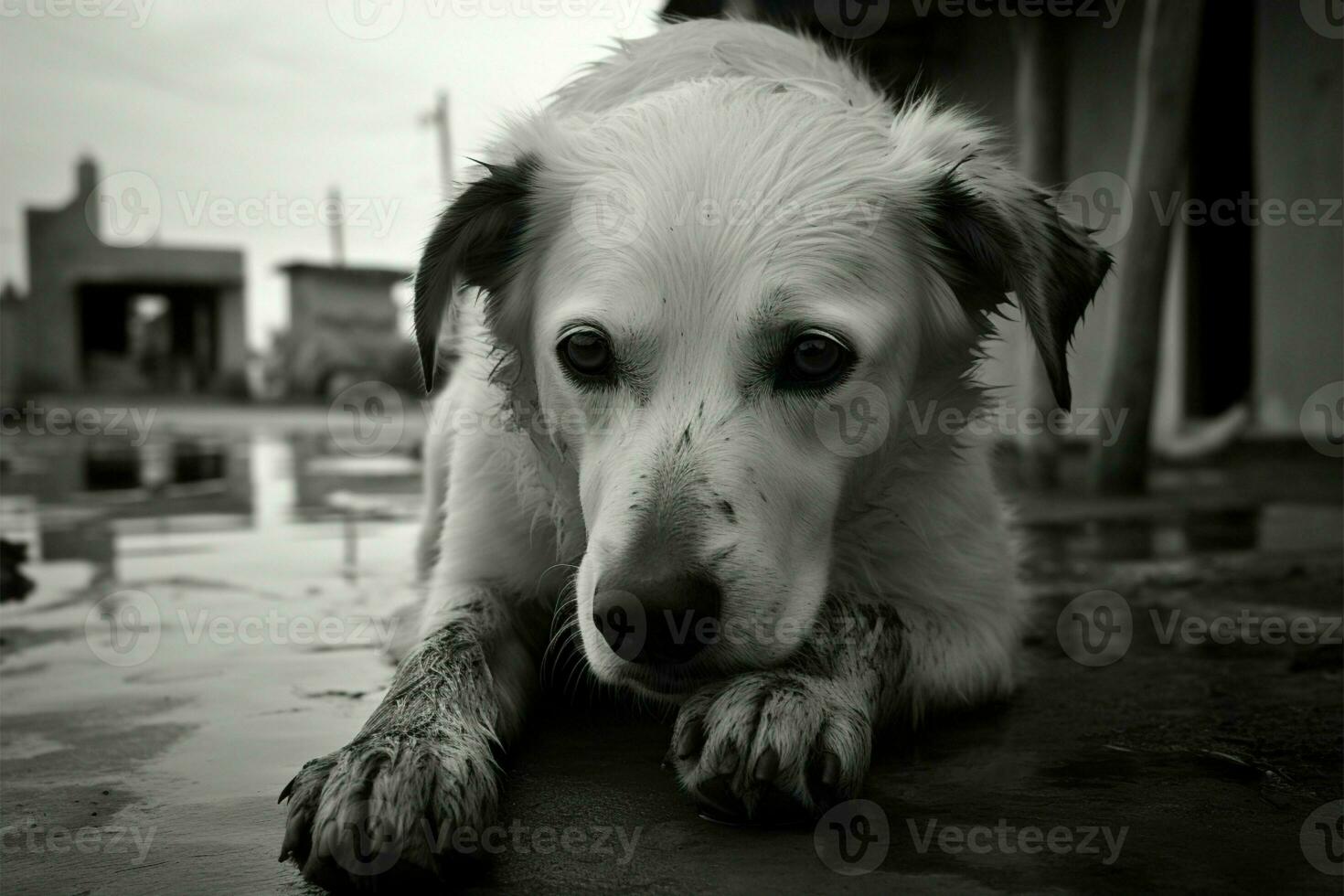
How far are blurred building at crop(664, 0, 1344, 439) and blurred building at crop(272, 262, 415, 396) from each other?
25.9 m

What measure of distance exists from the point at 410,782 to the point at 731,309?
46.8 inches

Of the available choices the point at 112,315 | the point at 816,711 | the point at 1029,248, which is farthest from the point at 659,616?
the point at 112,315

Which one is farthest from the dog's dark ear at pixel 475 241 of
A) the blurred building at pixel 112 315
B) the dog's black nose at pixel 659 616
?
the blurred building at pixel 112 315

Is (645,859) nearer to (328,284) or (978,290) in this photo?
(978,290)

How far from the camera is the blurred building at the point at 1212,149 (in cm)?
941

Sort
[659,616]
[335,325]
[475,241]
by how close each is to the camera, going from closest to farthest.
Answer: [659,616] < [475,241] < [335,325]

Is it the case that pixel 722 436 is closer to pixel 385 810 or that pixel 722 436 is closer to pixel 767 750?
pixel 767 750

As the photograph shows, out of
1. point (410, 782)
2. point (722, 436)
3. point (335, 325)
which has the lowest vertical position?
point (410, 782)

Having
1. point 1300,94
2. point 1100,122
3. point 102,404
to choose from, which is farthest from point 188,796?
point 102,404

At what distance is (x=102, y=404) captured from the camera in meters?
30.5

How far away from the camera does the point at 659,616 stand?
6.73 ft

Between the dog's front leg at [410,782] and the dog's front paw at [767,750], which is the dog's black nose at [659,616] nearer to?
the dog's front paw at [767,750]

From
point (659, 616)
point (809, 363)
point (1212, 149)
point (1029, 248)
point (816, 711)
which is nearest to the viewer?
point (659, 616)

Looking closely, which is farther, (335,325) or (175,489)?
(335,325)
